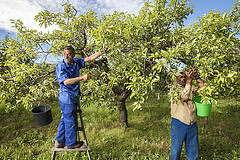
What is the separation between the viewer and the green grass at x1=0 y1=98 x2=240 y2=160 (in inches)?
154

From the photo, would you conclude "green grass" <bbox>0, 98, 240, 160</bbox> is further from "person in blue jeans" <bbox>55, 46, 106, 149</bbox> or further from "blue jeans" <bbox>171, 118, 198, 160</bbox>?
"person in blue jeans" <bbox>55, 46, 106, 149</bbox>

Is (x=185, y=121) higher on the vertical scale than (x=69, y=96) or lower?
lower

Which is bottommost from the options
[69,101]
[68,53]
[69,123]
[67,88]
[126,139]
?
[126,139]

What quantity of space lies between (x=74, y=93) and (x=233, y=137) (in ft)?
Answer: 19.9

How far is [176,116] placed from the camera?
2934 millimetres

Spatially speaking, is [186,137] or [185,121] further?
[186,137]

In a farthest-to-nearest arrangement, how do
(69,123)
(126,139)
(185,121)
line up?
(126,139) → (69,123) → (185,121)

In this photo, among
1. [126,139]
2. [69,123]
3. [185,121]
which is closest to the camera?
[185,121]

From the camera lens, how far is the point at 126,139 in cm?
478

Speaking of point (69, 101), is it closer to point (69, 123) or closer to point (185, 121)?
point (69, 123)

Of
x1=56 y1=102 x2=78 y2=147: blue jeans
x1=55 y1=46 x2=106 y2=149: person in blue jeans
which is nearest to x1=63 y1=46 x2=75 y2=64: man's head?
x1=55 y1=46 x2=106 y2=149: person in blue jeans

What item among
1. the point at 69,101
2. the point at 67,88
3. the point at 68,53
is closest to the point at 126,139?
the point at 69,101

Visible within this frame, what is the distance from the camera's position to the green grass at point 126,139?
3912 mm

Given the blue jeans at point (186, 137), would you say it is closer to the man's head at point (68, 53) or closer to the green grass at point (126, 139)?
the green grass at point (126, 139)
